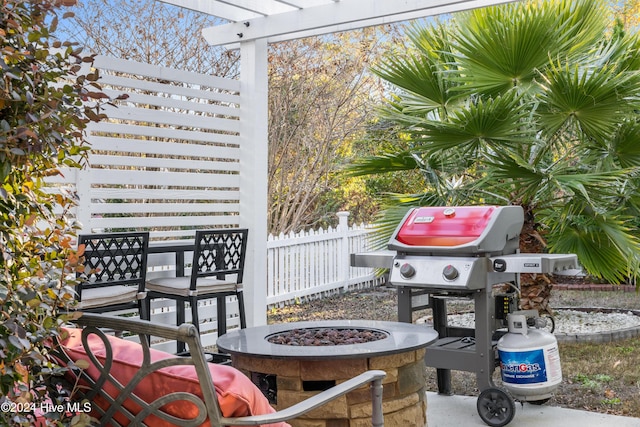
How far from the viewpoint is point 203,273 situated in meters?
5.45

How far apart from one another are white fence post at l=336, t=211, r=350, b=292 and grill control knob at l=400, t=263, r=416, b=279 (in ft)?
20.2

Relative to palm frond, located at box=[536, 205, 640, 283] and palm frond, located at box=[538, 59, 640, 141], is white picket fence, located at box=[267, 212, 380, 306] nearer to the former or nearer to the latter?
palm frond, located at box=[536, 205, 640, 283]

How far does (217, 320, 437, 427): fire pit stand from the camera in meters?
2.90

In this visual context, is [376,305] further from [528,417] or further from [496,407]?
[496,407]

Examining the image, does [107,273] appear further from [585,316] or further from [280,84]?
[280,84]

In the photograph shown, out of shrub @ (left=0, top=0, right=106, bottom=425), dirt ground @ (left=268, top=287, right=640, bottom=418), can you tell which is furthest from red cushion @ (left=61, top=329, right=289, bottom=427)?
dirt ground @ (left=268, top=287, right=640, bottom=418)

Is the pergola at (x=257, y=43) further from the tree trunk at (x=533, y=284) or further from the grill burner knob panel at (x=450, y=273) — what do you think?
the grill burner knob panel at (x=450, y=273)

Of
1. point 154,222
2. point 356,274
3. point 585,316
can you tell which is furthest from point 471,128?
point 356,274

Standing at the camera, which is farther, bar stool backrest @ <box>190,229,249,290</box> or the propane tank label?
bar stool backrest @ <box>190,229,249,290</box>

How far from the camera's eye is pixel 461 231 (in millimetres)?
4359

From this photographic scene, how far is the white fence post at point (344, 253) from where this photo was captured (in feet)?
34.9

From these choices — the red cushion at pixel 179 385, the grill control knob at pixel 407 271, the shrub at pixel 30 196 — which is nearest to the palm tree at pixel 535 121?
the grill control knob at pixel 407 271

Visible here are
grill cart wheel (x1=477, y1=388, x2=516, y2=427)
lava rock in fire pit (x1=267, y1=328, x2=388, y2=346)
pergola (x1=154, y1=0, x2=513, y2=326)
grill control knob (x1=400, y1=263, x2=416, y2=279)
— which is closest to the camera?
lava rock in fire pit (x1=267, y1=328, x2=388, y2=346)

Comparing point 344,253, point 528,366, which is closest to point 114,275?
point 528,366
